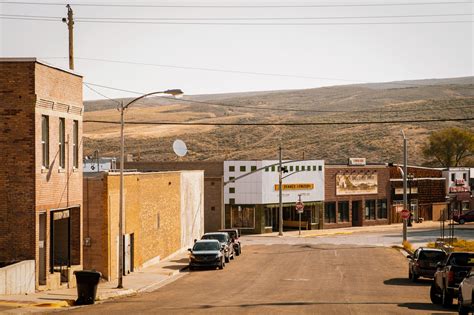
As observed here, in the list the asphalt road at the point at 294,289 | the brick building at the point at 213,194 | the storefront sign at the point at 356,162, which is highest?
the storefront sign at the point at 356,162

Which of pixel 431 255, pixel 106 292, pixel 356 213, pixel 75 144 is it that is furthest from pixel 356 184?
pixel 106 292

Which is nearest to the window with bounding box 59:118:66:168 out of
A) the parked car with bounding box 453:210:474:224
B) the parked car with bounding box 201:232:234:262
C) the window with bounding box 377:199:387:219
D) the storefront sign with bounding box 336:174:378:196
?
the parked car with bounding box 201:232:234:262

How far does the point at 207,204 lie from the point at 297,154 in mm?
80811

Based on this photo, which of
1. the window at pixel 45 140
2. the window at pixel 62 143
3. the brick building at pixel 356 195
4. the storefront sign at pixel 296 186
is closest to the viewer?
the window at pixel 45 140

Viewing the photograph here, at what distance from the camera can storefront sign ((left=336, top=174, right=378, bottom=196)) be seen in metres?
91.8

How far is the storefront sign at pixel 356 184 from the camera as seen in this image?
91.8 metres

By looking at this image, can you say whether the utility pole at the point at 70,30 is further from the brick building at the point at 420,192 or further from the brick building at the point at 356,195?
the brick building at the point at 420,192

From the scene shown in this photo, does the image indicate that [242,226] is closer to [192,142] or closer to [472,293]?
[472,293]

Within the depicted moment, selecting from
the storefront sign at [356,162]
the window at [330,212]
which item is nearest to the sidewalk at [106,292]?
the window at [330,212]

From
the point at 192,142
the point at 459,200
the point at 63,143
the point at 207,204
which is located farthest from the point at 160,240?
the point at 192,142

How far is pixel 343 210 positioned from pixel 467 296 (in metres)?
71.0

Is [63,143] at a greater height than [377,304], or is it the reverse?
[63,143]

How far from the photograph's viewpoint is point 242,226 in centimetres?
8256

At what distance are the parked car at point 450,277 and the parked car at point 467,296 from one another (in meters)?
2.68
